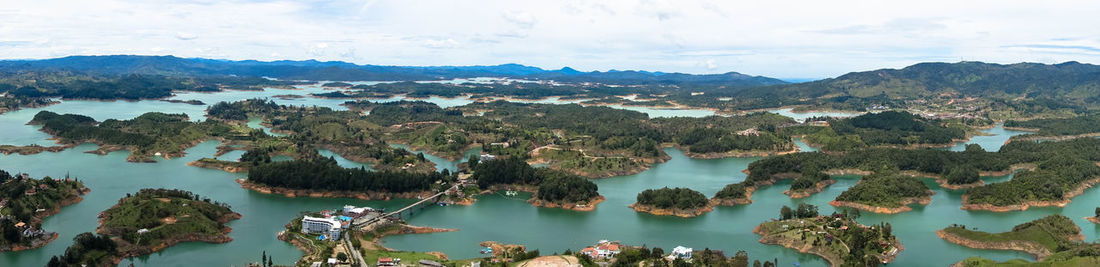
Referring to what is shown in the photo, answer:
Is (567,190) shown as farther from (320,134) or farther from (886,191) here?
(320,134)

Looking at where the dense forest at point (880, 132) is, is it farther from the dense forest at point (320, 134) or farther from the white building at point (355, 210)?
the white building at point (355, 210)

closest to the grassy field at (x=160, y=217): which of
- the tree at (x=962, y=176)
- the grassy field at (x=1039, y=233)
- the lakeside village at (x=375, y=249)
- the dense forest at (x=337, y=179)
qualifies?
the lakeside village at (x=375, y=249)

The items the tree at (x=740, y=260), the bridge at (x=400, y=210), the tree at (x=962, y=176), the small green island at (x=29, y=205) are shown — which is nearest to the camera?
the tree at (x=740, y=260)

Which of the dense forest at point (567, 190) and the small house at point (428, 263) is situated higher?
the dense forest at point (567, 190)

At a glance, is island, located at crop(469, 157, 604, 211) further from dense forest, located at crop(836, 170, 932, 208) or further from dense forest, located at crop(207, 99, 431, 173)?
dense forest, located at crop(836, 170, 932, 208)

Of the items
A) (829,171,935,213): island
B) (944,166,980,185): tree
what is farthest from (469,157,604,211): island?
(944,166,980,185): tree

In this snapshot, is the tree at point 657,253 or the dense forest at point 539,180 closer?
the tree at point 657,253

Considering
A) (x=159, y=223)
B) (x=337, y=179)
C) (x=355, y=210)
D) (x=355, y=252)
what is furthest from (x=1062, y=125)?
(x=159, y=223)
